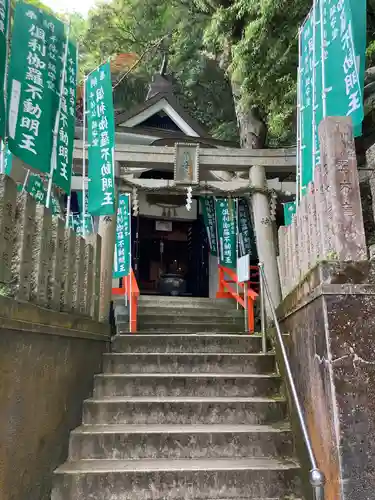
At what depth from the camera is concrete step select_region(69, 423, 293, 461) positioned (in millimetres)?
3414

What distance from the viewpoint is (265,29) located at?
22.5 feet

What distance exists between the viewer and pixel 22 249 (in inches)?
108

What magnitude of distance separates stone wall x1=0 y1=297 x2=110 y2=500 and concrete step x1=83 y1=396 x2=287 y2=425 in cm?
23

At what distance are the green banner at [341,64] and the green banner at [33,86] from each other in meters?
3.04

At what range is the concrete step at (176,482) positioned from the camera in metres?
3.05

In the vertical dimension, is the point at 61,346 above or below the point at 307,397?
above

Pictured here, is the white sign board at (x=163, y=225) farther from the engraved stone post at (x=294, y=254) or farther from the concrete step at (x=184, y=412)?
the concrete step at (x=184, y=412)

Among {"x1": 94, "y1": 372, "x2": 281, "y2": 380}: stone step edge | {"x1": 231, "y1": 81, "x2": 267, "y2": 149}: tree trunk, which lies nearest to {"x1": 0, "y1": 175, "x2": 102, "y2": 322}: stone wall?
{"x1": 94, "y1": 372, "x2": 281, "y2": 380}: stone step edge

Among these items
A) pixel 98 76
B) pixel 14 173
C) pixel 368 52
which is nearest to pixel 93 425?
pixel 14 173

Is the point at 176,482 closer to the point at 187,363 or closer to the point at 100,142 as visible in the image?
the point at 187,363

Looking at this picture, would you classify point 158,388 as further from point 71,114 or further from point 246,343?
point 71,114

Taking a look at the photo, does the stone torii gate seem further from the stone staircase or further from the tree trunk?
the stone staircase

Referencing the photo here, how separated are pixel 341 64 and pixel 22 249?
385 centimetres

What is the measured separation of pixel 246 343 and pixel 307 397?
2.03 meters
